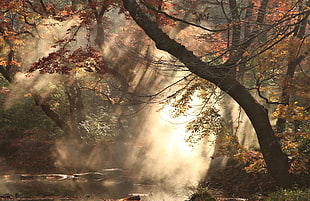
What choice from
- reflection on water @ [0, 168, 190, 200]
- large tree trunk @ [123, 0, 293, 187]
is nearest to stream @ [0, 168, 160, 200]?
reflection on water @ [0, 168, 190, 200]

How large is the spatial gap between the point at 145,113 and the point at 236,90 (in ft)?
36.7

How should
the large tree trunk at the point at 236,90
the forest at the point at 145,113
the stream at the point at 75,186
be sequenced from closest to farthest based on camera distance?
the large tree trunk at the point at 236,90, the forest at the point at 145,113, the stream at the point at 75,186

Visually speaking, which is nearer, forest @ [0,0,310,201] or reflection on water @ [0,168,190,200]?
forest @ [0,0,310,201]

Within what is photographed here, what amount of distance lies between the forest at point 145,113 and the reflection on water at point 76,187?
0.16 feet

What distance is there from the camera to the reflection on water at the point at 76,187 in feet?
34.1

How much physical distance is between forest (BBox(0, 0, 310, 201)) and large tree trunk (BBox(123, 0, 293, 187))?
1.0 inches

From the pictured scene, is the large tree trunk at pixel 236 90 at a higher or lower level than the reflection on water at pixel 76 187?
higher

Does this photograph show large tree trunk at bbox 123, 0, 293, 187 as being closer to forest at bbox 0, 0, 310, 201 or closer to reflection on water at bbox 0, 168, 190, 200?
forest at bbox 0, 0, 310, 201

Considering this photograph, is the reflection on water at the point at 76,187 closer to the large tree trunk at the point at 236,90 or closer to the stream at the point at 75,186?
the stream at the point at 75,186

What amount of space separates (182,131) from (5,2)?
10.4 meters

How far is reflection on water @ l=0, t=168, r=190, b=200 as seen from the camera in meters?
10.4

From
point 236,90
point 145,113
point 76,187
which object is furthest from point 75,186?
point 236,90

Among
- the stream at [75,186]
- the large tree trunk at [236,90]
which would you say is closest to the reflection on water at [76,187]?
the stream at [75,186]

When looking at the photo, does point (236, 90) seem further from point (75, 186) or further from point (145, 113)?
point (145, 113)
